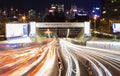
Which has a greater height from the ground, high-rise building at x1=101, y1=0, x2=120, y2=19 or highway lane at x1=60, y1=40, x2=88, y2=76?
high-rise building at x1=101, y1=0, x2=120, y2=19

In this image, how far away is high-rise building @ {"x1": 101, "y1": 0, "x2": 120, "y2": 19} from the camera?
152m

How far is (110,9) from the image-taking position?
163500 mm

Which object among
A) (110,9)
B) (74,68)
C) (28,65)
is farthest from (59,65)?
(110,9)

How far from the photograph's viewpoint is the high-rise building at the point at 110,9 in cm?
15234

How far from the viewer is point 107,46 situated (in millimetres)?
51438

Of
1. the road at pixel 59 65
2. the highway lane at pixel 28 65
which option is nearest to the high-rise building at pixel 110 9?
the road at pixel 59 65

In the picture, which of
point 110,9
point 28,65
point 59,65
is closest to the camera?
point 28,65

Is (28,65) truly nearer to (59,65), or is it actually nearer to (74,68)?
(59,65)

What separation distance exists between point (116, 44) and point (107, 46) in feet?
8.77

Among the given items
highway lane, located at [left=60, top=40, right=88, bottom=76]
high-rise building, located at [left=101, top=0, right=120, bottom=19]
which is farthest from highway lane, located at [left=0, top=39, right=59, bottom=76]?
high-rise building, located at [left=101, top=0, right=120, bottom=19]

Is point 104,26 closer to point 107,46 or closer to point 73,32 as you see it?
point 73,32

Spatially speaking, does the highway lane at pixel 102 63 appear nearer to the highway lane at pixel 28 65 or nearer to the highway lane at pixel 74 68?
the highway lane at pixel 74 68

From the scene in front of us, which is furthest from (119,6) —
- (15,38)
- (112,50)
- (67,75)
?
(67,75)

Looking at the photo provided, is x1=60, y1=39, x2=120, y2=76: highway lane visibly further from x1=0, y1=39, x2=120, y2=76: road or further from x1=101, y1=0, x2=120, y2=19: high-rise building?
x1=101, y1=0, x2=120, y2=19: high-rise building
